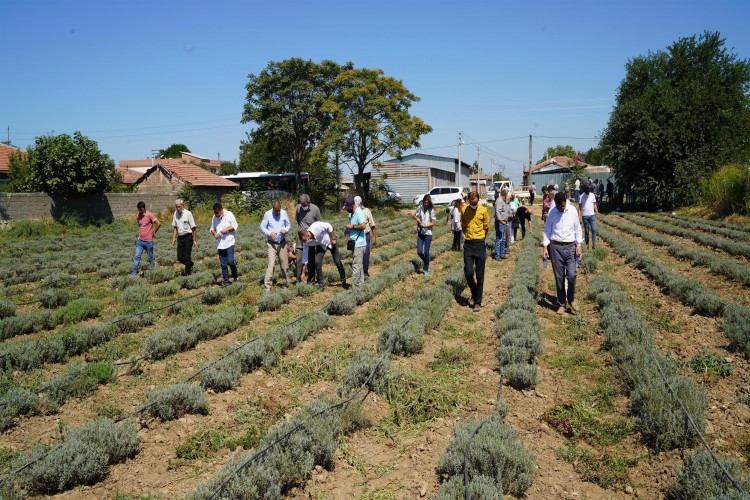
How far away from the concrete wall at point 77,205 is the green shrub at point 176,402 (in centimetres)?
2464

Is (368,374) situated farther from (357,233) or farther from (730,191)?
(730,191)

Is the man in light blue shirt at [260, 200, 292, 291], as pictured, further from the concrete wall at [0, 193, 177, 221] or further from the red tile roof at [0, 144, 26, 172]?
the red tile roof at [0, 144, 26, 172]

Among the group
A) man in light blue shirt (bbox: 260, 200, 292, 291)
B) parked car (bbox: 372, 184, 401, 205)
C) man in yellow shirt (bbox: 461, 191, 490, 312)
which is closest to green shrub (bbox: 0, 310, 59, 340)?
man in light blue shirt (bbox: 260, 200, 292, 291)

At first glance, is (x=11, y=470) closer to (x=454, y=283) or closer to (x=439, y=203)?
(x=454, y=283)

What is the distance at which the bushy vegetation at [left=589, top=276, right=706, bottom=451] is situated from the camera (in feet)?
14.8

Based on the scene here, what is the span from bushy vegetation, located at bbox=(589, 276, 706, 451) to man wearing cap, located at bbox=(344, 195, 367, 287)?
191 inches

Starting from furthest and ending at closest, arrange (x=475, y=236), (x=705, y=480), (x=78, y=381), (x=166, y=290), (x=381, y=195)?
(x=381, y=195)
(x=166, y=290)
(x=475, y=236)
(x=78, y=381)
(x=705, y=480)

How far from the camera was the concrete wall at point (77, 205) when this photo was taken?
24812mm

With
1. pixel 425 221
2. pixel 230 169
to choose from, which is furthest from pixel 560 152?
pixel 425 221

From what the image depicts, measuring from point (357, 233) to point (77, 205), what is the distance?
2316 cm

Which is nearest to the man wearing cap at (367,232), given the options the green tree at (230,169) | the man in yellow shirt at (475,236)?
the man in yellow shirt at (475,236)

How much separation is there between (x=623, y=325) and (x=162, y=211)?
29.8 m

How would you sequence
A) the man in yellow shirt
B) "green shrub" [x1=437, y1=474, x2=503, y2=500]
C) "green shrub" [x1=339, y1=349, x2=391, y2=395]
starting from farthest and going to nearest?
the man in yellow shirt, "green shrub" [x1=339, y1=349, x2=391, y2=395], "green shrub" [x1=437, y1=474, x2=503, y2=500]

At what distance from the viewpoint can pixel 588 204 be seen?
46.2ft
